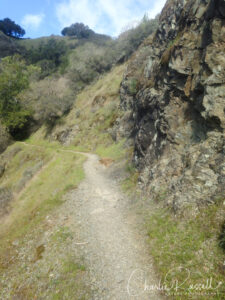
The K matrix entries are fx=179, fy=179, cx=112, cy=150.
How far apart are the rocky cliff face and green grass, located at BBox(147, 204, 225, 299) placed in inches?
29.7

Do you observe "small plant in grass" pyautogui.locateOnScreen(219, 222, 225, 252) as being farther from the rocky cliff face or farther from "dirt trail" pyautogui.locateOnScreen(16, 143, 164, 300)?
"dirt trail" pyautogui.locateOnScreen(16, 143, 164, 300)

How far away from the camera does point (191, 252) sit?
5.91 metres

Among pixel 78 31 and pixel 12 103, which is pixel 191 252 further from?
pixel 78 31

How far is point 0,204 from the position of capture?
1641cm

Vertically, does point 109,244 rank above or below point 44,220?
above

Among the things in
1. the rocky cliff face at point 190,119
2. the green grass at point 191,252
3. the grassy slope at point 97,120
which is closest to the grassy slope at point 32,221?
the green grass at point 191,252

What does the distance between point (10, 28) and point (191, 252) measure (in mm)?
160463

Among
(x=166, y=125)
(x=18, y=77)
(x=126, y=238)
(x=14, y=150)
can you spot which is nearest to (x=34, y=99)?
(x=18, y=77)

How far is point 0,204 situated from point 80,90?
125 feet

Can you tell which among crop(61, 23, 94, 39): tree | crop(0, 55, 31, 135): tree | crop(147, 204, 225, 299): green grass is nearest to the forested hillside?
crop(147, 204, 225, 299): green grass

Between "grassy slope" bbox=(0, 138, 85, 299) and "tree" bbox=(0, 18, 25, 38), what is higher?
"tree" bbox=(0, 18, 25, 38)

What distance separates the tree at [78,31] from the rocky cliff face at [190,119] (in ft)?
460

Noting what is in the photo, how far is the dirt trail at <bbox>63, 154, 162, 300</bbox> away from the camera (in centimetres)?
576

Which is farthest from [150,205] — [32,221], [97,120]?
[97,120]
